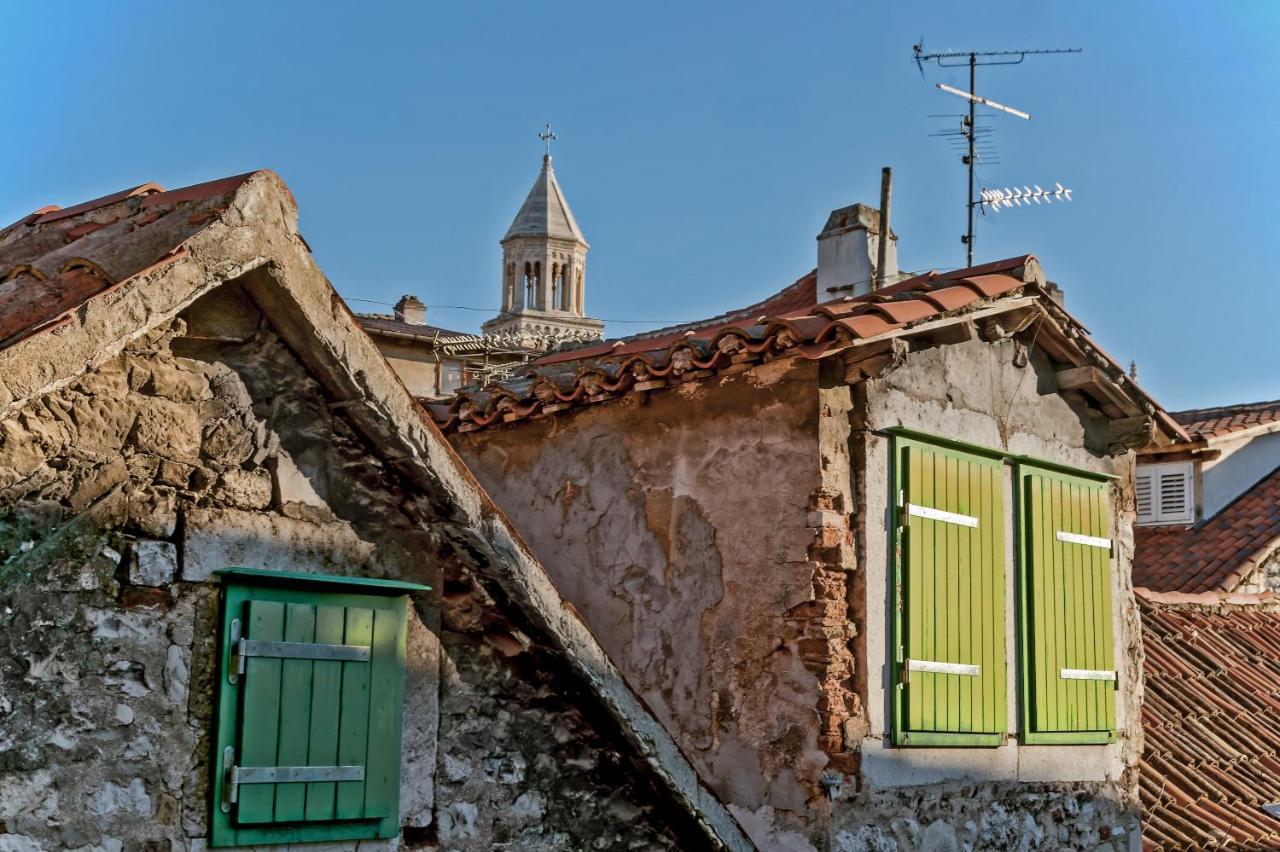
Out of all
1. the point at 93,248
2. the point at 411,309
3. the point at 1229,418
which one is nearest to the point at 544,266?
the point at 411,309

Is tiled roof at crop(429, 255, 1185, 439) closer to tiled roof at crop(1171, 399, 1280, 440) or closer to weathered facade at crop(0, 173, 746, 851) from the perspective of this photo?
weathered facade at crop(0, 173, 746, 851)

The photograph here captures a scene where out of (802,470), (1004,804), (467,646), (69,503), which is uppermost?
(802,470)

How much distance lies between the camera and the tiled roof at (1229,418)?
17.4 metres

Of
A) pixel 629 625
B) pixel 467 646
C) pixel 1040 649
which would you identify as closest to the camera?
pixel 467 646

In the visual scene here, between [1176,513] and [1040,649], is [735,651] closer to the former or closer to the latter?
[1040,649]

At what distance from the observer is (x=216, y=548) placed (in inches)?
183

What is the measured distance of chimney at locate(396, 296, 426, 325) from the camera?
1495 inches

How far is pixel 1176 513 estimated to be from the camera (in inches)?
691

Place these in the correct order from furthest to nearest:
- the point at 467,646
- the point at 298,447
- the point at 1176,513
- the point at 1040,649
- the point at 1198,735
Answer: the point at 1176,513, the point at 1198,735, the point at 1040,649, the point at 467,646, the point at 298,447

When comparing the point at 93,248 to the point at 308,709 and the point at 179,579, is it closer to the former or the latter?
the point at 179,579

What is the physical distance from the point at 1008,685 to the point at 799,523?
5.77 ft

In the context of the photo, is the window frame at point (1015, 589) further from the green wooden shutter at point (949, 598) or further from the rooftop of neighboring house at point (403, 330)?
the rooftop of neighboring house at point (403, 330)

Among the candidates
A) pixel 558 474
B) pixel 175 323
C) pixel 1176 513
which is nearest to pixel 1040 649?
pixel 558 474

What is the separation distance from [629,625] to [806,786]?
1296mm
